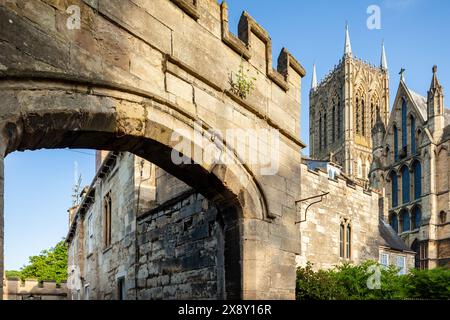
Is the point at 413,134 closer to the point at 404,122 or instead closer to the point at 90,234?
the point at 404,122

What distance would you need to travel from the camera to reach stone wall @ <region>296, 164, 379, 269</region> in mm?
21219

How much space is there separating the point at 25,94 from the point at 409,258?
28.7 meters

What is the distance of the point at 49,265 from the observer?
4741 centimetres

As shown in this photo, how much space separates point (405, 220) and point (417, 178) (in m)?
3.97

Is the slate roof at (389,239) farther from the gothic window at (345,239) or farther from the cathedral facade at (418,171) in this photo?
the cathedral facade at (418,171)

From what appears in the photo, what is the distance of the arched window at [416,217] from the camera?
1838 inches

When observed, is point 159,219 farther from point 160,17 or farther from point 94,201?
point 94,201

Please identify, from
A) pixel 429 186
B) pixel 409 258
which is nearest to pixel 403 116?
pixel 429 186

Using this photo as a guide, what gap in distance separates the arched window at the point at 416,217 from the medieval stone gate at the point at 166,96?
137 feet

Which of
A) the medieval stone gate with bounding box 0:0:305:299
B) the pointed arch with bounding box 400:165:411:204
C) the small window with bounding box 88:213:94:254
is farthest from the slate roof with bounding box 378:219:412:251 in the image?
the medieval stone gate with bounding box 0:0:305:299

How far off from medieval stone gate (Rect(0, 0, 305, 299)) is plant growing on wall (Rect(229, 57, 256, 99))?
84mm

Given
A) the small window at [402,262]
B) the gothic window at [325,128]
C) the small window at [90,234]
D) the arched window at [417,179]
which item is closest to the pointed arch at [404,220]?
the arched window at [417,179]

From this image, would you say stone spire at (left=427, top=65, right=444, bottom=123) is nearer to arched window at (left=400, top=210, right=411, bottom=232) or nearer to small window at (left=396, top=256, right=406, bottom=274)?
arched window at (left=400, top=210, right=411, bottom=232)
